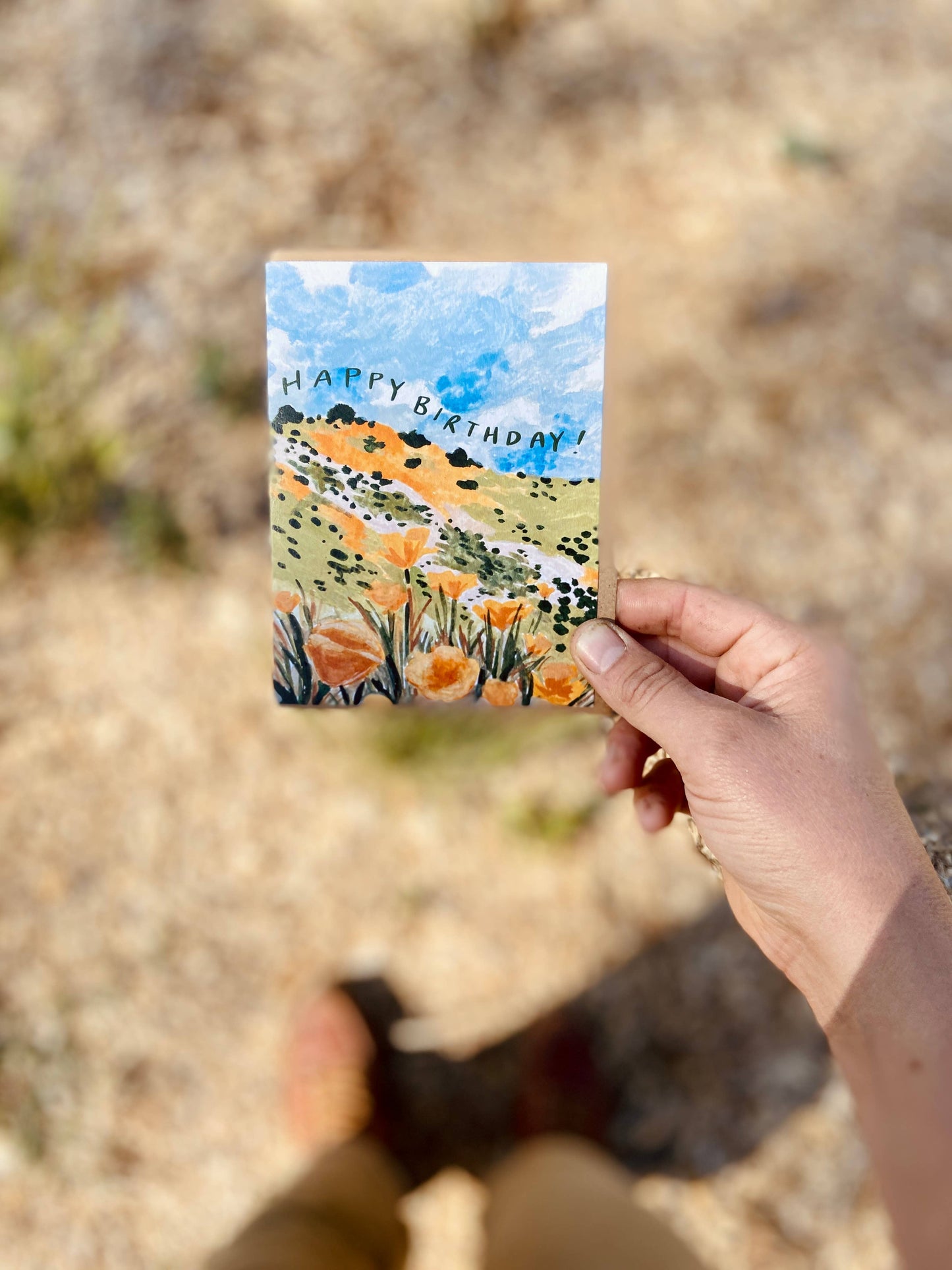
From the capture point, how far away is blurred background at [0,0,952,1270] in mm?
1509

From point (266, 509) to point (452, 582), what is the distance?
87 centimetres

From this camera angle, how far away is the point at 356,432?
89cm

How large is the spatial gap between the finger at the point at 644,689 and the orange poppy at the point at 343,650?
239mm

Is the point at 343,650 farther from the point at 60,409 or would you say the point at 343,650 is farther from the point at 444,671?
the point at 60,409

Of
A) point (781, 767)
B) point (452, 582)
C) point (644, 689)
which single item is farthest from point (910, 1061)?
point (452, 582)

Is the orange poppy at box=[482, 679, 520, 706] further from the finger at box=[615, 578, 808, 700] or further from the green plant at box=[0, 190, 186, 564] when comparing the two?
the green plant at box=[0, 190, 186, 564]

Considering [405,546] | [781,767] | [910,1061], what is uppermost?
[405,546]

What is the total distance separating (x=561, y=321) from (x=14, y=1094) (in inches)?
64.2

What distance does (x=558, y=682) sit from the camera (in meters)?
0.95

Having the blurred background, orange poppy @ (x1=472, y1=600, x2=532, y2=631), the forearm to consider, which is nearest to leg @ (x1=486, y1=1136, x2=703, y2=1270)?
the blurred background

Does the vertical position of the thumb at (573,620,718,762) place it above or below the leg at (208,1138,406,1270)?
above

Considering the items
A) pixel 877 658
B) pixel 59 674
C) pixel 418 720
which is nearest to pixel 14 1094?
pixel 59 674

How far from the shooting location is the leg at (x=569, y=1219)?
3.88ft

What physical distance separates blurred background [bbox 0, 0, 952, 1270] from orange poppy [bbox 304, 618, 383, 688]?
18.8 inches
